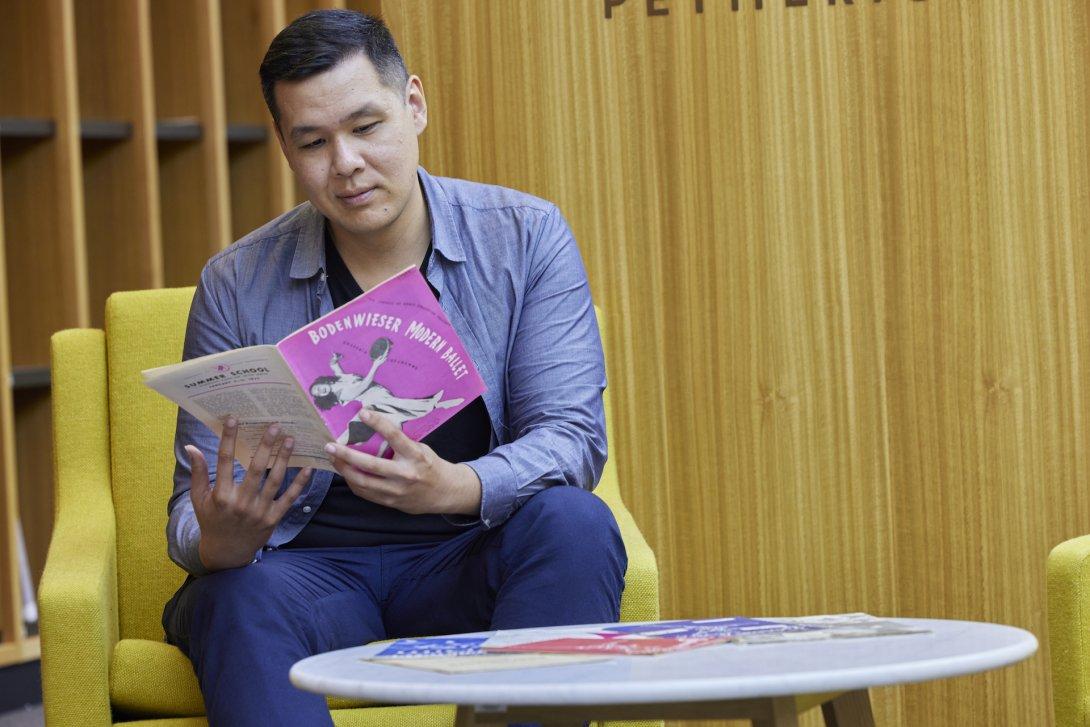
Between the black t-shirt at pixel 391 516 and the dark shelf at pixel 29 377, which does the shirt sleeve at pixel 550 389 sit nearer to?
the black t-shirt at pixel 391 516

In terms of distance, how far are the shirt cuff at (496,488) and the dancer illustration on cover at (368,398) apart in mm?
139

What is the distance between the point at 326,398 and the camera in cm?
141

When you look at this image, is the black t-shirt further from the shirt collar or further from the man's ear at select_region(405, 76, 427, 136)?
the man's ear at select_region(405, 76, 427, 136)

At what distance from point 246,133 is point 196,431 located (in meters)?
2.36

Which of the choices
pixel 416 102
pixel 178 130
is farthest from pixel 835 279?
pixel 178 130

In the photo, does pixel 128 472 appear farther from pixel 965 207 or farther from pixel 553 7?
pixel 965 207

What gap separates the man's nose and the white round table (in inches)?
29.9

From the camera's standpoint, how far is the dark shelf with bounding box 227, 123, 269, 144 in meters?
3.91

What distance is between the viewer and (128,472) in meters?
2.02

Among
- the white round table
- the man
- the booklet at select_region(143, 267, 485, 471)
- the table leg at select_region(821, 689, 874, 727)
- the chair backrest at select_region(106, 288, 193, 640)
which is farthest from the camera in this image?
the chair backrest at select_region(106, 288, 193, 640)

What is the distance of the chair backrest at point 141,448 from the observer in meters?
1.97

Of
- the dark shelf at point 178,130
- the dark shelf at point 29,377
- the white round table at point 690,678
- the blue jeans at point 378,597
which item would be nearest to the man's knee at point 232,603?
the blue jeans at point 378,597

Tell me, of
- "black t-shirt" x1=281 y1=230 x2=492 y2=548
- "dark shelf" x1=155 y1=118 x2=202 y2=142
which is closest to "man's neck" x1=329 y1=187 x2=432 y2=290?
"black t-shirt" x1=281 y1=230 x2=492 y2=548

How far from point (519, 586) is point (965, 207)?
0.99 meters
